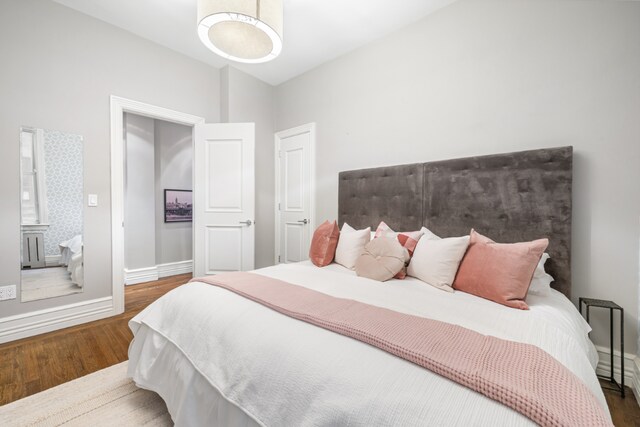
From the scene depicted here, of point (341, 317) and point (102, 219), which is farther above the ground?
point (102, 219)

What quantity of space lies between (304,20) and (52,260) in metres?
3.19

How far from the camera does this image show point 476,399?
2.24ft

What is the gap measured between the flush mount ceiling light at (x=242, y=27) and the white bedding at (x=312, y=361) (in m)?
1.70

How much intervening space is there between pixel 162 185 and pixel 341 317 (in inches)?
162

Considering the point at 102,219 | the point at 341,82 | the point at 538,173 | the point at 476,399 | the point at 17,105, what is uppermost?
the point at 341,82

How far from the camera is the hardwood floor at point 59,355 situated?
1.70 meters

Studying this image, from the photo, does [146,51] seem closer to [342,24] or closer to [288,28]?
[288,28]

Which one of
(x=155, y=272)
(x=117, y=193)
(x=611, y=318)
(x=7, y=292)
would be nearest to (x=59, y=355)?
(x=7, y=292)

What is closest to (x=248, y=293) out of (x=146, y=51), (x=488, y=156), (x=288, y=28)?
(x=488, y=156)

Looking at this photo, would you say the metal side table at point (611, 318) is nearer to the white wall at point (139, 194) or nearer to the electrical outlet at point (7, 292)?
the electrical outlet at point (7, 292)

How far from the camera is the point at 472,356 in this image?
32.6 inches

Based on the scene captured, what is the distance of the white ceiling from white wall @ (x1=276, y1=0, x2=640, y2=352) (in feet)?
0.54

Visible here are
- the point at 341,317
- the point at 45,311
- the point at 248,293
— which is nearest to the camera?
the point at 341,317

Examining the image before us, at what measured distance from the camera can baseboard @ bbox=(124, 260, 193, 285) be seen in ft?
12.5
